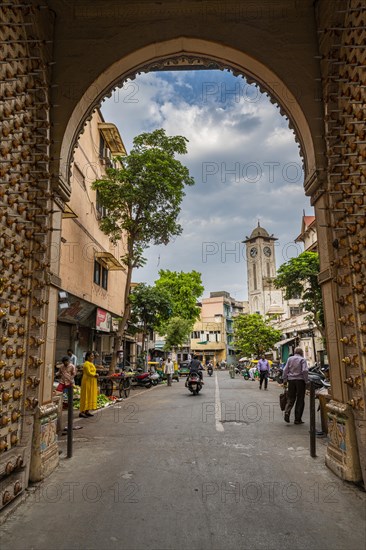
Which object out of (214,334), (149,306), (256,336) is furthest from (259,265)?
(149,306)

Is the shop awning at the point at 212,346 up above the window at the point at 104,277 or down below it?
below

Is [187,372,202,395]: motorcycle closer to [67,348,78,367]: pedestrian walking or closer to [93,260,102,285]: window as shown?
[67,348,78,367]: pedestrian walking

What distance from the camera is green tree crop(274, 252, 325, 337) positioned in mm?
17469

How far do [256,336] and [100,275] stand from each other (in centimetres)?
2408

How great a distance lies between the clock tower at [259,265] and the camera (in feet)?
247

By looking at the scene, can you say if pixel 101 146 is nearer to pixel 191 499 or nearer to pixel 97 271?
pixel 97 271

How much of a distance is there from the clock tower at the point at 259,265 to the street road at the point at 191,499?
68.7 m

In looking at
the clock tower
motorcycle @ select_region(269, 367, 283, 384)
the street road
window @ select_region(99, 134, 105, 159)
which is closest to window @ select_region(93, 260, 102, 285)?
window @ select_region(99, 134, 105, 159)

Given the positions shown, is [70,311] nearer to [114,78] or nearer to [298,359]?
[298,359]

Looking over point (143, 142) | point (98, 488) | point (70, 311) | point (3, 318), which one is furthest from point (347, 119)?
point (143, 142)

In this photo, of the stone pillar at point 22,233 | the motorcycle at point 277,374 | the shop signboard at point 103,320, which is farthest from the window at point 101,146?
the motorcycle at point 277,374

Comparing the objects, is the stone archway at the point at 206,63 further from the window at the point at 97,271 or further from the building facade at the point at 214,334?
the building facade at the point at 214,334

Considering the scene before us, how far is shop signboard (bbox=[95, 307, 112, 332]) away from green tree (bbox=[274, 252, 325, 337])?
8.83 metres

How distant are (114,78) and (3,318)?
13.1 feet
